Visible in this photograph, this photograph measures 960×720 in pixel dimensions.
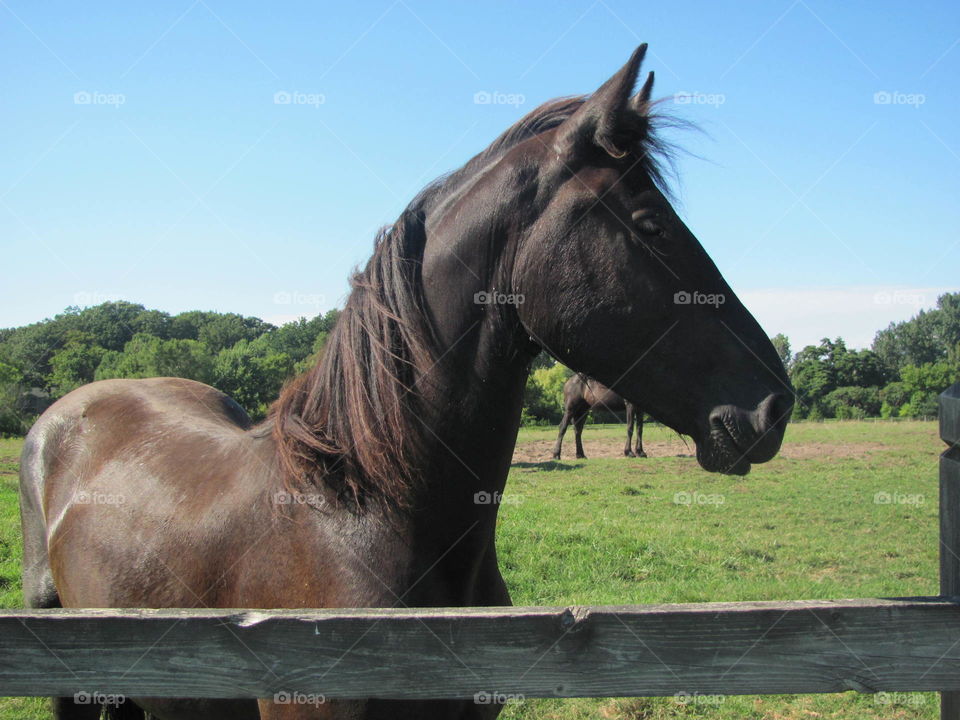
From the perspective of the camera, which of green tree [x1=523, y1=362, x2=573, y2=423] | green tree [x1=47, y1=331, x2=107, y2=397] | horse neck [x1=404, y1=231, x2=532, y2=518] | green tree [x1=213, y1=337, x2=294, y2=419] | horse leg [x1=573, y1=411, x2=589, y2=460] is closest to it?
horse neck [x1=404, y1=231, x2=532, y2=518]

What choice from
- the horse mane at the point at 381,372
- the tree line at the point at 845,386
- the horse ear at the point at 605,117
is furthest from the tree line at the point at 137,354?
the tree line at the point at 845,386

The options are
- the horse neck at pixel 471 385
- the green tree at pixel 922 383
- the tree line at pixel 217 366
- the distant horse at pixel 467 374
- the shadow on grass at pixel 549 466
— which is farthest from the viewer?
the green tree at pixel 922 383

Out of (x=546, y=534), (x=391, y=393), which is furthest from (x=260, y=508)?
(x=546, y=534)

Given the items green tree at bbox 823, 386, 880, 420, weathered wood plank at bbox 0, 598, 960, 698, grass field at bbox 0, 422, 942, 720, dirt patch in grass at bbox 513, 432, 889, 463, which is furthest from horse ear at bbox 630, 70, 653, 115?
green tree at bbox 823, 386, 880, 420

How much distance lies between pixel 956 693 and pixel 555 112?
79.4 inches

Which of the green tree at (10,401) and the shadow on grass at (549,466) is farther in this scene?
the green tree at (10,401)

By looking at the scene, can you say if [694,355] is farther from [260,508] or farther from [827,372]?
[827,372]

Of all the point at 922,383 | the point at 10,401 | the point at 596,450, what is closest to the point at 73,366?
the point at 10,401

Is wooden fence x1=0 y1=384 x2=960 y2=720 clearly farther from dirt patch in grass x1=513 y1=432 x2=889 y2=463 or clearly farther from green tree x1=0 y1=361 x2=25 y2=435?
green tree x1=0 y1=361 x2=25 y2=435

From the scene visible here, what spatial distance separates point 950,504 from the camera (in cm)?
166

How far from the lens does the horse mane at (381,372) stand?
1943 mm

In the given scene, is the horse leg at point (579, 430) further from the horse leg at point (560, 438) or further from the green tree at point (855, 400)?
the green tree at point (855, 400)

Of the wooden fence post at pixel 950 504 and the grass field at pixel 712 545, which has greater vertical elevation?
the wooden fence post at pixel 950 504

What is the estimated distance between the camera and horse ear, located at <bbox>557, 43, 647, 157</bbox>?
1768 mm
